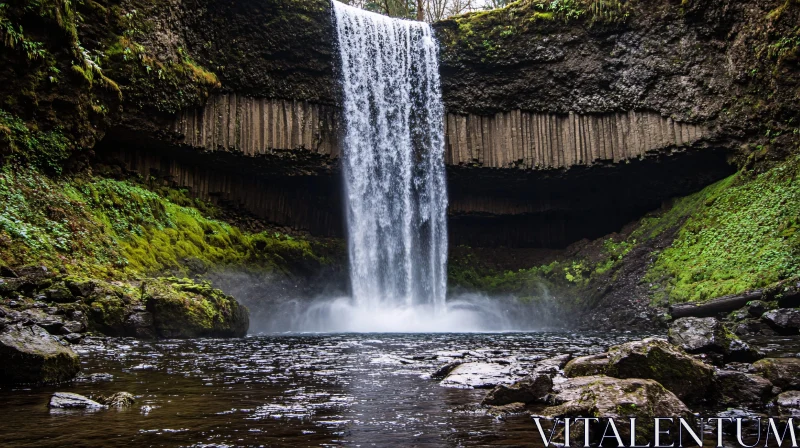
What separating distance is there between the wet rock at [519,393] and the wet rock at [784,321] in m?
9.07

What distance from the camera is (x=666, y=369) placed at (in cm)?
526

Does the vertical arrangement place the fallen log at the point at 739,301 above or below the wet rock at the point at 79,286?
below

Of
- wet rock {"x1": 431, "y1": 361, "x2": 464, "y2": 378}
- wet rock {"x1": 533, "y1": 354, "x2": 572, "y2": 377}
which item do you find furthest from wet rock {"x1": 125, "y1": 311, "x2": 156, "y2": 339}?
wet rock {"x1": 533, "y1": 354, "x2": 572, "y2": 377}

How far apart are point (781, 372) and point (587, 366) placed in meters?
1.80

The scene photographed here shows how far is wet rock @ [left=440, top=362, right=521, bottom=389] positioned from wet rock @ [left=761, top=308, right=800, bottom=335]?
7741mm

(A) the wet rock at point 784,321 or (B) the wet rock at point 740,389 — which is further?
(A) the wet rock at point 784,321

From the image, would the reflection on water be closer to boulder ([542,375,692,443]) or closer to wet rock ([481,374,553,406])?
wet rock ([481,374,553,406])

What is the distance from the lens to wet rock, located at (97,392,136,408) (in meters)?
4.95

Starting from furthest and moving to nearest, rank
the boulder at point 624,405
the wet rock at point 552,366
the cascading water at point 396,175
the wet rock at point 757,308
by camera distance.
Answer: the cascading water at point 396,175, the wet rock at point 757,308, the wet rock at point 552,366, the boulder at point 624,405

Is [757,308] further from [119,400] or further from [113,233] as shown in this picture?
[113,233]

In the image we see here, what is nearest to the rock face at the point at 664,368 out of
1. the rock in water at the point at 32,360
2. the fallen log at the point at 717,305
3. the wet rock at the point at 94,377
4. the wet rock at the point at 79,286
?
the wet rock at the point at 94,377

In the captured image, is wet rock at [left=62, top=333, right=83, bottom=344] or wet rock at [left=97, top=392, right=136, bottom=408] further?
wet rock at [left=62, top=333, right=83, bottom=344]

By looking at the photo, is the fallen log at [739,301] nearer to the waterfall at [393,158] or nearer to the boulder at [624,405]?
the waterfall at [393,158]

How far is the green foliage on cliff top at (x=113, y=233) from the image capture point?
1336cm
